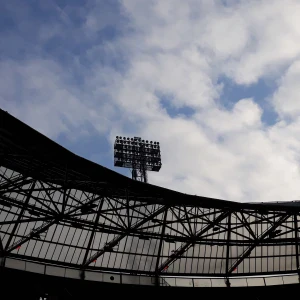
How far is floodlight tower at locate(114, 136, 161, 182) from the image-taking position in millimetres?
66812

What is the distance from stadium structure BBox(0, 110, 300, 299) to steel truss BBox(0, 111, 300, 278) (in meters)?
0.09

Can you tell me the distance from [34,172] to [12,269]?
24.2 feet

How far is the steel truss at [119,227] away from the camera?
3103 centimetres

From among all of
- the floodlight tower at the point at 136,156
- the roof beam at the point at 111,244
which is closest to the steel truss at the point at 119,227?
the roof beam at the point at 111,244

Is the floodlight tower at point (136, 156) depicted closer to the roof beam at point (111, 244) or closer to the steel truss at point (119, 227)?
the steel truss at point (119, 227)

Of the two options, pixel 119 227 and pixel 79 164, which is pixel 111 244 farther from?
pixel 79 164

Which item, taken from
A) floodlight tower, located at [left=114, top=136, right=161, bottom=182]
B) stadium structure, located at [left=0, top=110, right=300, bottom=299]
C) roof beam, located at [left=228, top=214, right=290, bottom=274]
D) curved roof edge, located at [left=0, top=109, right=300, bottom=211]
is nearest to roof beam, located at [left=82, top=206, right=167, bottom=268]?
stadium structure, located at [left=0, top=110, right=300, bottom=299]

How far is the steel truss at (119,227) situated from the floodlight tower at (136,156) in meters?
25.6

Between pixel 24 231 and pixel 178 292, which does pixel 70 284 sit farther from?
pixel 178 292

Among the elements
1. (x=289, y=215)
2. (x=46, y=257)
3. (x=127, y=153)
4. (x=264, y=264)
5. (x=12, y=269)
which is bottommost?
(x=12, y=269)

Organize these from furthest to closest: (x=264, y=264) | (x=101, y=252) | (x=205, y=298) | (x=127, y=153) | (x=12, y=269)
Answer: (x=127, y=153), (x=264, y=264), (x=205, y=298), (x=101, y=252), (x=12, y=269)

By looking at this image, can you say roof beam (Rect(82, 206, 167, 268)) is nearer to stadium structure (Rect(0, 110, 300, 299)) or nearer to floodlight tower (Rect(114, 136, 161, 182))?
stadium structure (Rect(0, 110, 300, 299))

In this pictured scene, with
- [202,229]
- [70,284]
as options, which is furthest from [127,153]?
[70,284]

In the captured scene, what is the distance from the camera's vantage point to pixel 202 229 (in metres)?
39.8
